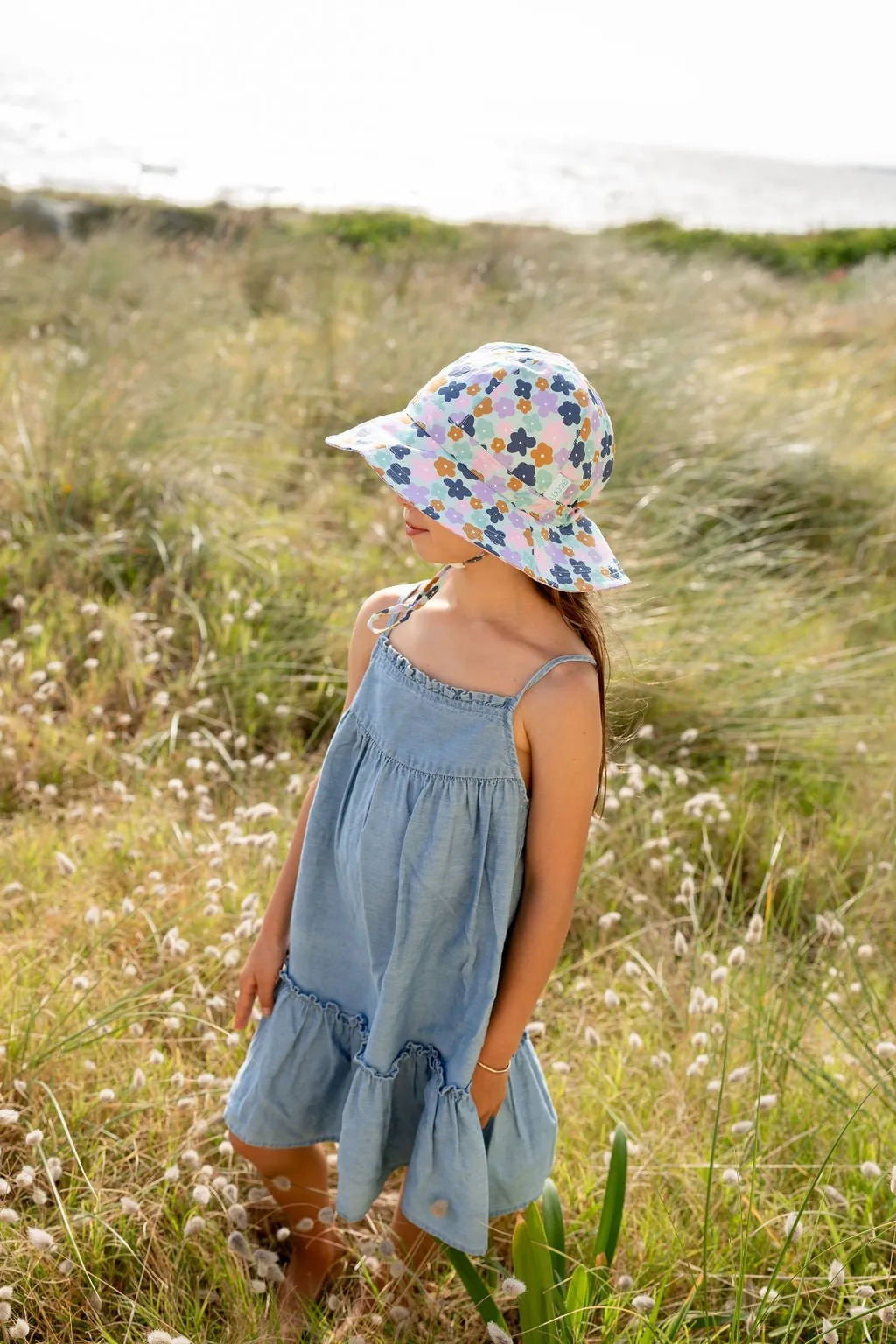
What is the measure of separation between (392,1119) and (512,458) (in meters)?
1.18

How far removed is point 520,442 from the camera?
4.89ft

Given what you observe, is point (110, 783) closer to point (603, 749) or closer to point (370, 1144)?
point (370, 1144)

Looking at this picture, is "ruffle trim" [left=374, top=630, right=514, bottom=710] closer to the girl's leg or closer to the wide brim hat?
the wide brim hat

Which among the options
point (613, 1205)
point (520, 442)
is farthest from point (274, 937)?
point (520, 442)

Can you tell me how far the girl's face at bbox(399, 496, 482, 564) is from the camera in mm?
1580

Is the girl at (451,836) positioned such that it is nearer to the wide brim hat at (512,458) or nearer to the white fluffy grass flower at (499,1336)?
the wide brim hat at (512,458)

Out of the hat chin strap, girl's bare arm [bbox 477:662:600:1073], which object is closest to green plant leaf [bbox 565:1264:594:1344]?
girl's bare arm [bbox 477:662:600:1073]

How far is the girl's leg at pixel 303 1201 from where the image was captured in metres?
2.00

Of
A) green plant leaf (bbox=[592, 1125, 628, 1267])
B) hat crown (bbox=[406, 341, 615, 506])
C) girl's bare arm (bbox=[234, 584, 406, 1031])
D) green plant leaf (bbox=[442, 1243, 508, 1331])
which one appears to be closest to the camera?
hat crown (bbox=[406, 341, 615, 506])

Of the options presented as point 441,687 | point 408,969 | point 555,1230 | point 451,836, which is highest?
point 441,687

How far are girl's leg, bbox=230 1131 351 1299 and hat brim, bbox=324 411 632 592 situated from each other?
120cm

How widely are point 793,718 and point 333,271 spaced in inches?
254

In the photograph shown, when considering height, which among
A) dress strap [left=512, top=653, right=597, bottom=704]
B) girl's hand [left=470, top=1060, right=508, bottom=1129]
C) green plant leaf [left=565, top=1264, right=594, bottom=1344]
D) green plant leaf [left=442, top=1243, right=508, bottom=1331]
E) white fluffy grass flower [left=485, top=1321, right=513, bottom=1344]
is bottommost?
green plant leaf [left=442, top=1243, right=508, bottom=1331]

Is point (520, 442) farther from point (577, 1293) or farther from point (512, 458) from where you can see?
point (577, 1293)
